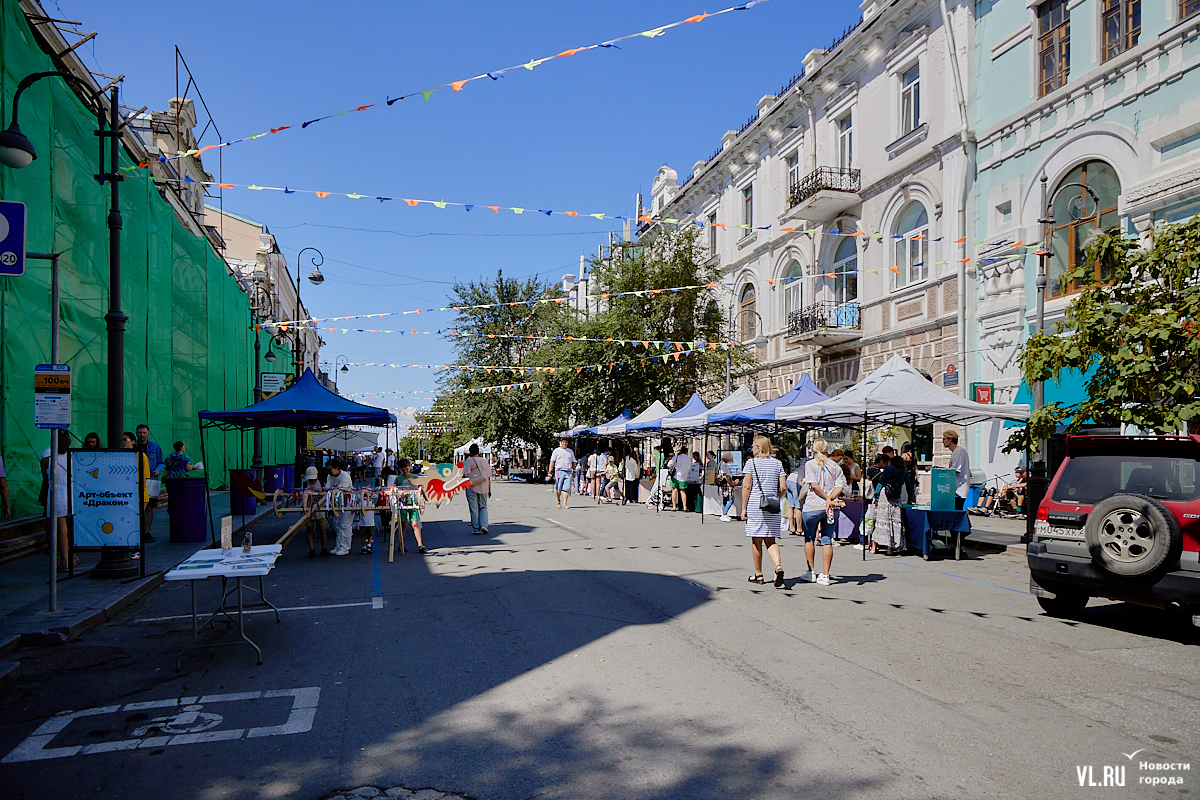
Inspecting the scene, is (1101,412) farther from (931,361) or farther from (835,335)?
(835,335)

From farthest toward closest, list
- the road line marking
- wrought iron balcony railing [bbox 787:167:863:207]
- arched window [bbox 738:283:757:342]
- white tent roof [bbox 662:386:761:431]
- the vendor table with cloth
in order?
arched window [bbox 738:283:757:342]
wrought iron balcony railing [bbox 787:167:863:207]
white tent roof [bbox 662:386:761:431]
the road line marking
the vendor table with cloth

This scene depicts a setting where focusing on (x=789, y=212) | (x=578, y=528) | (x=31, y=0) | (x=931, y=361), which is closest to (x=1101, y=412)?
(x=578, y=528)

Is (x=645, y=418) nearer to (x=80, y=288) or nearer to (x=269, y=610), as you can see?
(x=80, y=288)

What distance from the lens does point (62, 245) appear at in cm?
1296

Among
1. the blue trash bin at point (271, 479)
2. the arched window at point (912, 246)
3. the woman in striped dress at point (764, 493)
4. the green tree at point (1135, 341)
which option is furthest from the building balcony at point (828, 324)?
the blue trash bin at point (271, 479)

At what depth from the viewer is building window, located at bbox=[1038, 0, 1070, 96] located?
1823cm

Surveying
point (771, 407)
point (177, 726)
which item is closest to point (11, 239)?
point (177, 726)

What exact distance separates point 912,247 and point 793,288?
21.2 feet

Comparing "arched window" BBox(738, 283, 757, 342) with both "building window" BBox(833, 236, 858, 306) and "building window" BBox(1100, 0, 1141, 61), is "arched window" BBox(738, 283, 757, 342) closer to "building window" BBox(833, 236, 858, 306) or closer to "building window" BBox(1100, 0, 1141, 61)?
"building window" BBox(833, 236, 858, 306)

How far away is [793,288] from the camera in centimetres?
2952

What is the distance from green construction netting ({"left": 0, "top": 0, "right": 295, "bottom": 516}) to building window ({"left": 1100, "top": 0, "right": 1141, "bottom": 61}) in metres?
19.5

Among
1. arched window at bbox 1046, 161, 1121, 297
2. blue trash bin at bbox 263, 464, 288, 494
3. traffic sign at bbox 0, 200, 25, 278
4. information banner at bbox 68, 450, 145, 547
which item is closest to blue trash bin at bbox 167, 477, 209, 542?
information banner at bbox 68, 450, 145, 547

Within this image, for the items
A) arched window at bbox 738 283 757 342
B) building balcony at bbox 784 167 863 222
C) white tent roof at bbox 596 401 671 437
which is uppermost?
building balcony at bbox 784 167 863 222

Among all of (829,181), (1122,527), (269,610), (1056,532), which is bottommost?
(269,610)
